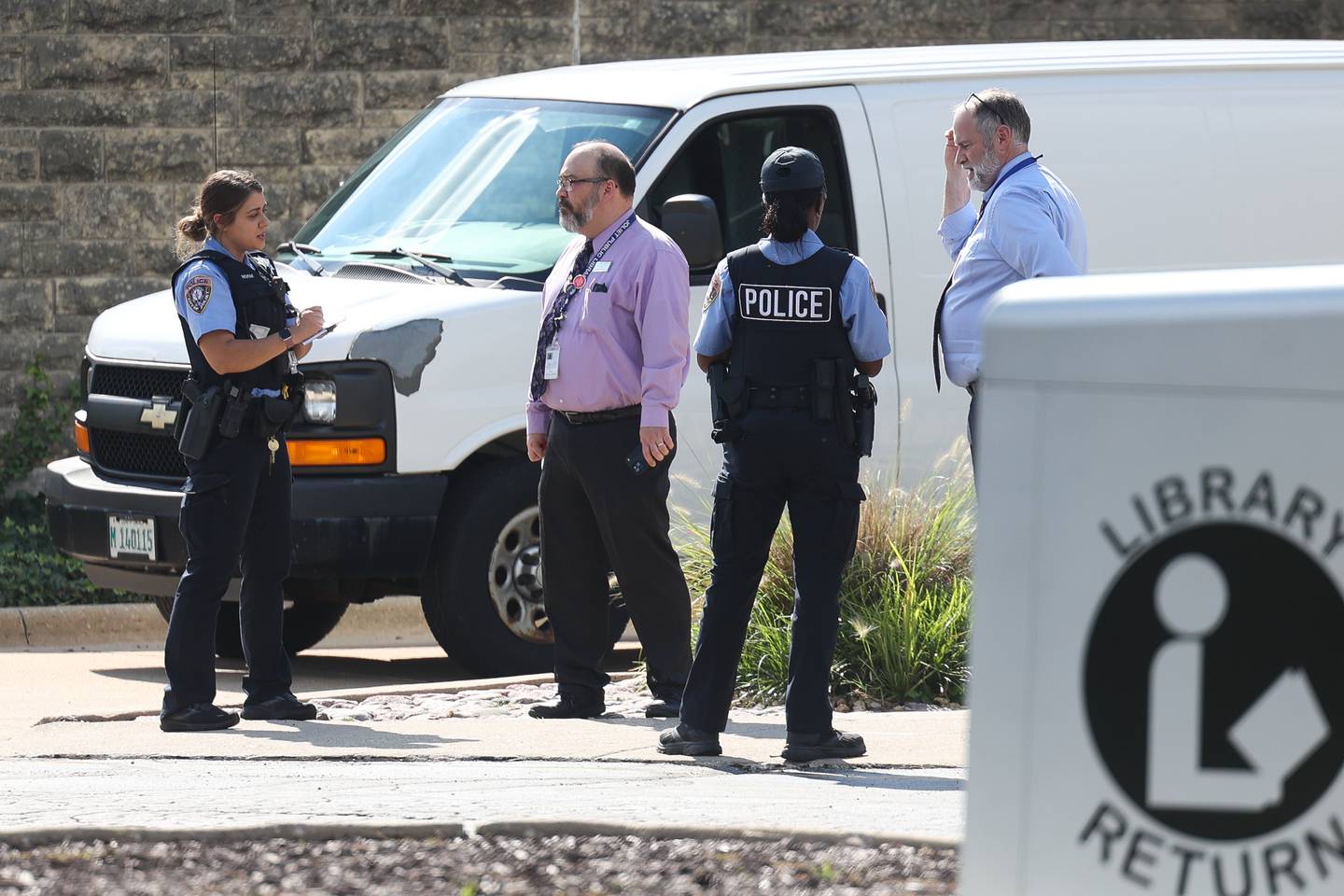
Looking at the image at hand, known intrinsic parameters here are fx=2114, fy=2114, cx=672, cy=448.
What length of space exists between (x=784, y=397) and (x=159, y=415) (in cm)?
307

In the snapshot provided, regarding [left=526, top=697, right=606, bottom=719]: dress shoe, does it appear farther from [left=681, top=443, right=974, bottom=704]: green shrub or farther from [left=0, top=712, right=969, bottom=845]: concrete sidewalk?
[left=681, top=443, right=974, bottom=704]: green shrub

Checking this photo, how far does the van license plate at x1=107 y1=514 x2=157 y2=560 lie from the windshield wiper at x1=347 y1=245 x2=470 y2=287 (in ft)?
4.33

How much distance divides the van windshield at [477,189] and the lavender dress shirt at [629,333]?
51.1 inches

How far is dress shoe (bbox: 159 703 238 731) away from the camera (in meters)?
6.64

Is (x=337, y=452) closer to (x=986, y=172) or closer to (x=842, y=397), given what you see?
(x=842, y=397)

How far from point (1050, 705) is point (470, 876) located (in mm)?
1448

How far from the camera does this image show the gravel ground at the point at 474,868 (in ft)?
12.9

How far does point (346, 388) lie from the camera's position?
757 cm

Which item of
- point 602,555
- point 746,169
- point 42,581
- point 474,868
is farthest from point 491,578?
point 474,868

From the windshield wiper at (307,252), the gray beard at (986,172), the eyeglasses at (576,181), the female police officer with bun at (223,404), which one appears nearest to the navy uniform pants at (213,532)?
the female police officer with bun at (223,404)

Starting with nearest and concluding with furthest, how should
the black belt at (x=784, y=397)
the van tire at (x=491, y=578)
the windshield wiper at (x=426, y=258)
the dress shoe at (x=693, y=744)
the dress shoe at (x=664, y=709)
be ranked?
the black belt at (x=784, y=397) < the dress shoe at (x=693, y=744) < the dress shoe at (x=664, y=709) < the van tire at (x=491, y=578) < the windshield wiper at (x=426, y=258)

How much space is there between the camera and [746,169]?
8.05 meters

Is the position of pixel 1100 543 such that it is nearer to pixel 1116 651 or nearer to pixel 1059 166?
pixel 1116 651

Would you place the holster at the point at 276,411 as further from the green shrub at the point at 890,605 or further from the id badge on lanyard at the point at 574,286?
the green shrub at the point at 890,605
